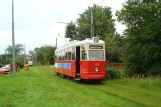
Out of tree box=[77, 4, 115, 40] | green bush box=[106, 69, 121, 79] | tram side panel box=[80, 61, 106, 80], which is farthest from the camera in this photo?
tree box=[77, 4, 115, 40]

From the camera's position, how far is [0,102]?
13.3 metres

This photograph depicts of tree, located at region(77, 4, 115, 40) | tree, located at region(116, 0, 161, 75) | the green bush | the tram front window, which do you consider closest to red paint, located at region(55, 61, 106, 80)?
the tram front window

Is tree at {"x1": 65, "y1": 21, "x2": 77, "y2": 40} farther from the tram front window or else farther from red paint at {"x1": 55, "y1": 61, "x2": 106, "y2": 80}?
red paint at {"x1": 55, "y1": 61, "x2": 106, "y2": 80}

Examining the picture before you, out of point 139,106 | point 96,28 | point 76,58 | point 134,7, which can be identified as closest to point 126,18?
point 134,7

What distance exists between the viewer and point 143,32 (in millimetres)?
29922

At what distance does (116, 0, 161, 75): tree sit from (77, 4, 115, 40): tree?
117 ft

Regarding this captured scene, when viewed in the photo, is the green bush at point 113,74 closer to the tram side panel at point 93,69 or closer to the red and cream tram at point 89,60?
the red and cream tram at point 89,60

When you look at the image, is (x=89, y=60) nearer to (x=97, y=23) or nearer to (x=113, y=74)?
(x=113, y=74)

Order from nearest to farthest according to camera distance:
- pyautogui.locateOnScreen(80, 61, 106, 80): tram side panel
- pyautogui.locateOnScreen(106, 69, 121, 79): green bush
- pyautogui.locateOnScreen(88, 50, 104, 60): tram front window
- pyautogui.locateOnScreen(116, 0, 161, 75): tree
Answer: pyautogui.locateOnScreen(80, 61, 106, 80): tram side panel → pyautogui.locateOnScreen(88, 50, 104, 60): tram front window → pyautogui.locateOnScreen(106, 69, 121, 79): green bush → pyautogui.locateOnScreen(116, 0, 161, 75): tree

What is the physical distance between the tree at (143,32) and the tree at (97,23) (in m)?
35.6

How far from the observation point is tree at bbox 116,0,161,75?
2862cm

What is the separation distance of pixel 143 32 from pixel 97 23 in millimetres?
42424

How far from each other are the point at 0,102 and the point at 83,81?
47.8ft

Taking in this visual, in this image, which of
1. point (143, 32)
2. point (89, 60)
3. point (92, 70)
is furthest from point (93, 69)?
point (143, 32)
